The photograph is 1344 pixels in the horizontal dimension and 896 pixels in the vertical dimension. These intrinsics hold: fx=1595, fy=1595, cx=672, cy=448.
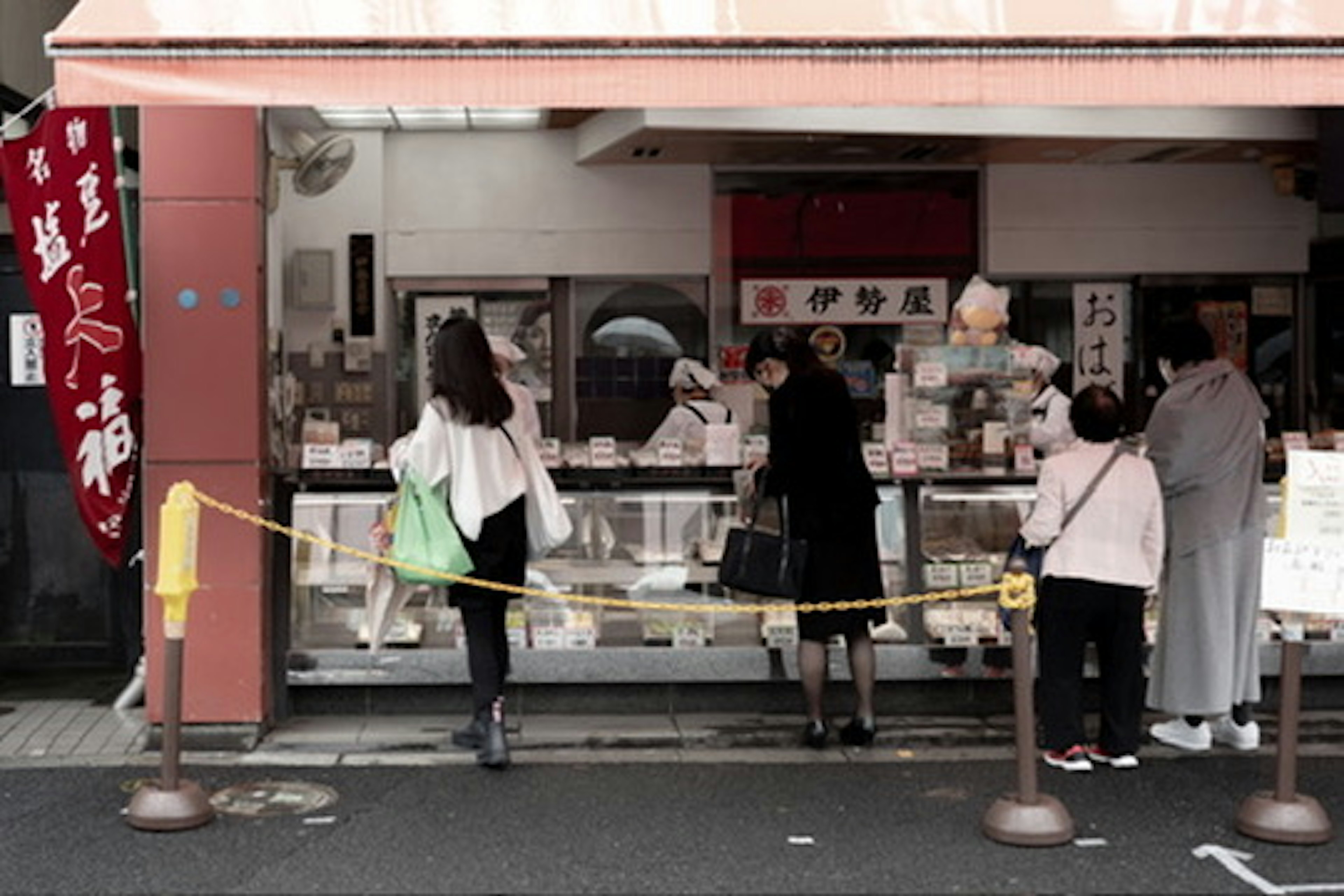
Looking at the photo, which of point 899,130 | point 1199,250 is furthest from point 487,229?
point 1199,250

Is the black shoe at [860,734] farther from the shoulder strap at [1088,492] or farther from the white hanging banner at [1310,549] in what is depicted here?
the white hanging banner at [1310,549]

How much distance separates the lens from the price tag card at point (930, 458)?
801 centimetres

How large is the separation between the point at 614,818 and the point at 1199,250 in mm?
8154

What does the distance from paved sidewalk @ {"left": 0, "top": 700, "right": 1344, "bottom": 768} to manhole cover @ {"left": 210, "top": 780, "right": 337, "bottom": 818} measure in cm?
36

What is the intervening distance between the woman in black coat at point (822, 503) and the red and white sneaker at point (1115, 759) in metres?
1.02

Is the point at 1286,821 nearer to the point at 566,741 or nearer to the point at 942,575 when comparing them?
the point at 942,575

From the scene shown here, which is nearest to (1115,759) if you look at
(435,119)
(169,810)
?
(169,810)

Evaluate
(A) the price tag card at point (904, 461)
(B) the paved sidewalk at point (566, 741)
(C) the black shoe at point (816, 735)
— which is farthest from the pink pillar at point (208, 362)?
(A) the price tag card at point (904, 461)

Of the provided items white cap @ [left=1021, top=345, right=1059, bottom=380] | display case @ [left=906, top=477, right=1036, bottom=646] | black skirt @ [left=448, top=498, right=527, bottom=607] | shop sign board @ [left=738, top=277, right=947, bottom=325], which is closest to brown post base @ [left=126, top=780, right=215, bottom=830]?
black skirt @ [left=448, top=498, right=527, bottom=607]

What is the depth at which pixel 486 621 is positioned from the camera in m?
A: 7.06

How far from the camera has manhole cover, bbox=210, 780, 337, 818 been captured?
20.7 ft

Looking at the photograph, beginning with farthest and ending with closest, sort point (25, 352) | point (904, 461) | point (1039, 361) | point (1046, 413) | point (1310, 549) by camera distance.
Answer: point (25, 352)
point (1046, 413)
point (1039, 361)
point (904, 461)
point (1310, 549)

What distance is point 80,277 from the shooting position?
24.1 feet

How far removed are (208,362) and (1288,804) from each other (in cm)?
489
